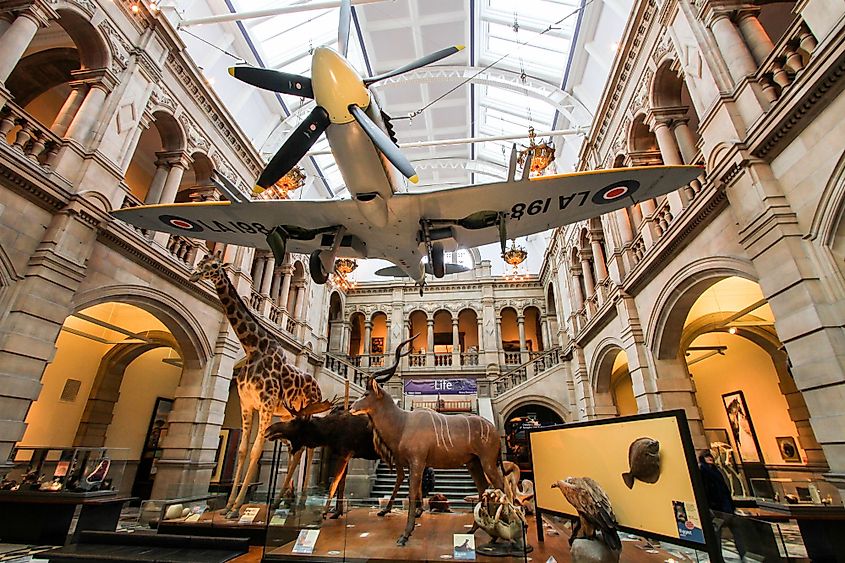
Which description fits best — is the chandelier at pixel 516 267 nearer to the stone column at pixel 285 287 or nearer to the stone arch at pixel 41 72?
the stone column at pixel 285 287

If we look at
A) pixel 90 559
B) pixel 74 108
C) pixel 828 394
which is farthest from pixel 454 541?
pixel 74 108

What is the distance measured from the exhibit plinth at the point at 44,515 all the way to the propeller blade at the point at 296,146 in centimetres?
461

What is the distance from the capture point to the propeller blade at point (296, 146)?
4.07 metres

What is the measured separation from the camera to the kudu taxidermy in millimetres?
4113

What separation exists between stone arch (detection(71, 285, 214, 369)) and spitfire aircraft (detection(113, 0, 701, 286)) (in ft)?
7.05

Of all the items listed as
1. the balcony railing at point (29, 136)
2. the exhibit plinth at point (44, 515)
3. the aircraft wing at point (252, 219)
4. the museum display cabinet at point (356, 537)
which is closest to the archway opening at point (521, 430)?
the museum display cabinet at point (356, 537)

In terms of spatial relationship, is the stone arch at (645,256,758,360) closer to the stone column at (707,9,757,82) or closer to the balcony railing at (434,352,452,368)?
the stone column at (707,9,757,82)

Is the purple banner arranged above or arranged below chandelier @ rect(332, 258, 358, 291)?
below

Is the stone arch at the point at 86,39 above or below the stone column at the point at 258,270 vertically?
above

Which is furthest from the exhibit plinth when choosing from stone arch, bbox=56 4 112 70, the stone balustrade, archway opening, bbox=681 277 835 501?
the stone balustrade

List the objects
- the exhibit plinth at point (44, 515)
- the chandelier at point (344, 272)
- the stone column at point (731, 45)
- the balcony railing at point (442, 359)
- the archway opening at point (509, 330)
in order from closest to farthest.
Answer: the exhibit plinth at point (44, 515), the stone column at point (731, 45), the chandelier at point (344, 272), the balcony railing at point (442, 359), the archway opening at point (509, 330)

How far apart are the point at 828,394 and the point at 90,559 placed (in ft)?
22.8

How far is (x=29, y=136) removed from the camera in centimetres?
593

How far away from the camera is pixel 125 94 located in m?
7.62
